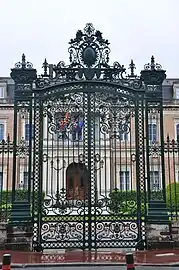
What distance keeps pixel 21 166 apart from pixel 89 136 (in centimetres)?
232

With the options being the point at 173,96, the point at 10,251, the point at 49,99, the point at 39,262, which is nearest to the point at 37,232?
the point at 10,251

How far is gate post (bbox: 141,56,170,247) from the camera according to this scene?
1005cm

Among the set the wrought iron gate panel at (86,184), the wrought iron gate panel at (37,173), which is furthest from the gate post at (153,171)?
the wrought iron gate panel at (37,173)

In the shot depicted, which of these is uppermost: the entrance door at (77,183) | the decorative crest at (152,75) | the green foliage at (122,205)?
the decorative crest at (152,75)

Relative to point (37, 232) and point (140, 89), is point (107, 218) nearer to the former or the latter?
point (37, 232)

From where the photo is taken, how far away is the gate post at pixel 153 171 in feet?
33.0

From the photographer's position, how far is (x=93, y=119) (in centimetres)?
1053

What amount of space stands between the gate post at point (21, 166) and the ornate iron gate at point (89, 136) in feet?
0.55

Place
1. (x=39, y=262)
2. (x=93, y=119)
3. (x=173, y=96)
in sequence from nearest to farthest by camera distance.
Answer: (x=39, y=262) → (x=93, y=119) → (x=173, y=96)

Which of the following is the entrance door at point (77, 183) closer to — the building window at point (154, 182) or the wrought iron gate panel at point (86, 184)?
the wrought iron gate panel at point (86, 184)

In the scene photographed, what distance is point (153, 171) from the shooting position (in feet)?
35.4

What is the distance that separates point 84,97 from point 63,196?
2.63m

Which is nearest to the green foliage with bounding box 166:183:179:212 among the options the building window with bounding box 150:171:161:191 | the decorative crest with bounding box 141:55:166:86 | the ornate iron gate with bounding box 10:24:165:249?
the building window with bounding box 150:171:161:191

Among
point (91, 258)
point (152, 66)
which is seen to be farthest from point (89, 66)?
point (91, 258)
